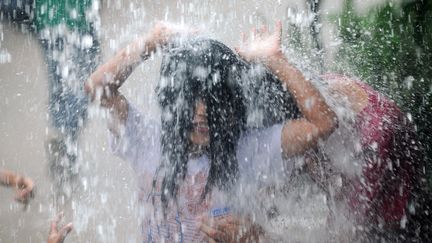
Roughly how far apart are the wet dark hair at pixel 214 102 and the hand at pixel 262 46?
46 mm

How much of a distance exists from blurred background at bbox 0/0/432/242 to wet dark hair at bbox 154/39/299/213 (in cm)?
79

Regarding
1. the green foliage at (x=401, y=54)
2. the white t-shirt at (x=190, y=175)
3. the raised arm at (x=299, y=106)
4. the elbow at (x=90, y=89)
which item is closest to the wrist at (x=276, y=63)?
the raised arm at (x=299, y=106)

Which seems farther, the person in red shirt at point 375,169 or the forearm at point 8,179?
the forearm at point 8,179

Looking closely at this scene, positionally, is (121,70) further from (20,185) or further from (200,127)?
(20,185)

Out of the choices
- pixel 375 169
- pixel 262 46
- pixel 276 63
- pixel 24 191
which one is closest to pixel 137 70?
pixel 24 191

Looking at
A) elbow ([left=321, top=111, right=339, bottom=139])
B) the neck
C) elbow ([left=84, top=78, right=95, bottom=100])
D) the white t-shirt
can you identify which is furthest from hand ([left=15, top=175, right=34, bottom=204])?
elbow ([left=321, top=111, right=339, bottom=139])

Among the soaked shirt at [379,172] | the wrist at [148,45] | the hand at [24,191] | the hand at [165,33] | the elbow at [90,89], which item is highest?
the hand at [165,33]

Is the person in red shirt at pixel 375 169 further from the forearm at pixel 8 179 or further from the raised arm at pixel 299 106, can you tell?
the forearm at pixel 8 179

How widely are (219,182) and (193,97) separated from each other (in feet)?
1.15

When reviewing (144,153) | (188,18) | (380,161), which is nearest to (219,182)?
(144,153)

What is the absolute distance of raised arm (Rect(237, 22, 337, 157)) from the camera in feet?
5.26

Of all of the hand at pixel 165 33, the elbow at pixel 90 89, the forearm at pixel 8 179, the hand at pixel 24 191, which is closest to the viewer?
the hand at pixel 165 33

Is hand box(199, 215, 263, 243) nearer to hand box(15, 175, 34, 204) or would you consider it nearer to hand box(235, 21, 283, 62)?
hand box(235, 21, 283, 62)

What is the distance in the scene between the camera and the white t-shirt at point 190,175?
1.61m
